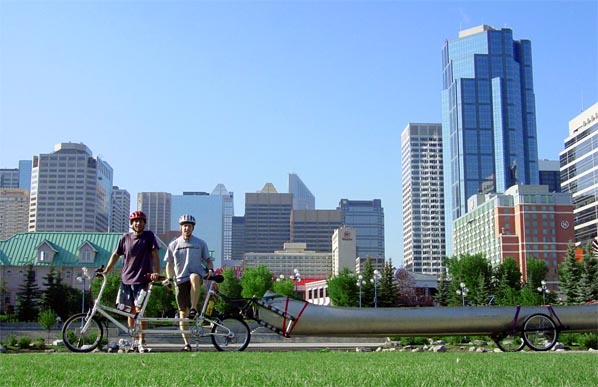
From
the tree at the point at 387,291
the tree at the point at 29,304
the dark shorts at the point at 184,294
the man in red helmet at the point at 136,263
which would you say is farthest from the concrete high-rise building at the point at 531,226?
the man in red helmet at the point at 136,263

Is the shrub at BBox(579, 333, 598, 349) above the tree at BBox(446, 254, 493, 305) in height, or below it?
below

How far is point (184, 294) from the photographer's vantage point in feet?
33.9

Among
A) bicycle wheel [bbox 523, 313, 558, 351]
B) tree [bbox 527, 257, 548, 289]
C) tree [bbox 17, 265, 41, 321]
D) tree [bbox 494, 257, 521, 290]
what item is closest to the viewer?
bicycle wheel [bbox 523, 313, 558, 351]

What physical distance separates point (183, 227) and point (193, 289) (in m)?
0.96

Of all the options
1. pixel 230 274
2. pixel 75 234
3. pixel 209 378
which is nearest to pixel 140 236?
pixel 209 378

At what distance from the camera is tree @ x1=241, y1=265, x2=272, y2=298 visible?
7962 centimetres

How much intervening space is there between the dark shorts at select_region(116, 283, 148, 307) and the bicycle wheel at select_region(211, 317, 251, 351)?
130 centimetres

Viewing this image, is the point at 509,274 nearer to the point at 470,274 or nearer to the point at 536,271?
the point at 470,274

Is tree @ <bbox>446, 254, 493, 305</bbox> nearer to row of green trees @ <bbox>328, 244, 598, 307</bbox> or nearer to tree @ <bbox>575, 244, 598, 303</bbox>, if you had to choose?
row of green trees @ <bbox>328, 244, 598, 307</bbox>

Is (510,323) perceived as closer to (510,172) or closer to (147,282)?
(147,282)

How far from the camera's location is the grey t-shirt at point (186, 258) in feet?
34.0

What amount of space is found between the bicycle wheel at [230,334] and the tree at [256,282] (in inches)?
2705

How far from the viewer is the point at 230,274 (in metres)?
80.4

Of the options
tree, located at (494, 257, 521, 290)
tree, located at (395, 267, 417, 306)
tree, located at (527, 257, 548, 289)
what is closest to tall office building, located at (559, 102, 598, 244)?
tree, located at (527, 257, 548, 289)
